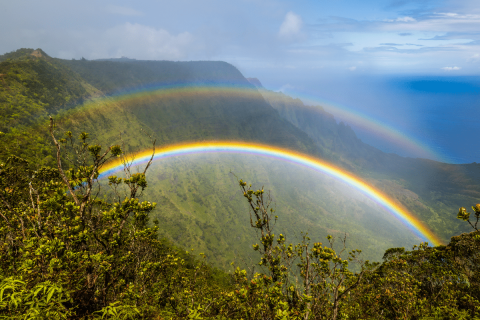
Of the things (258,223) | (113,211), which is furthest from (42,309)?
(258,223)

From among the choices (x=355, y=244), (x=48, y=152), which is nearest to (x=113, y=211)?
(x=48, y=152)

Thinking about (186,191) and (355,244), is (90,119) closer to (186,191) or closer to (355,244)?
(186,191)

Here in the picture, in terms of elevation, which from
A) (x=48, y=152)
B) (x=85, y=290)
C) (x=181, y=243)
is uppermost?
(x=85, y=290)

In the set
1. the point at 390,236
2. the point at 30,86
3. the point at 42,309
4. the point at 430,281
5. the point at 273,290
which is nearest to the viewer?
the point at 42,309

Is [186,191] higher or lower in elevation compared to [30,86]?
lower

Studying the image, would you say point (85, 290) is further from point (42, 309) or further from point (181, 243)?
point (181, 243)

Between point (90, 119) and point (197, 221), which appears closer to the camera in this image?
point (90, 119)

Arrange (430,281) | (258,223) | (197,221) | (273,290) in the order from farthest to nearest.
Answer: (197,221) → (430,281) → (258,223) → (273,290)

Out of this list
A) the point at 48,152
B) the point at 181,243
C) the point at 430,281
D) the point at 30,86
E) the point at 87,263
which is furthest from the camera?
the point at 181,243

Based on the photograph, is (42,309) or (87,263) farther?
(87,263)
